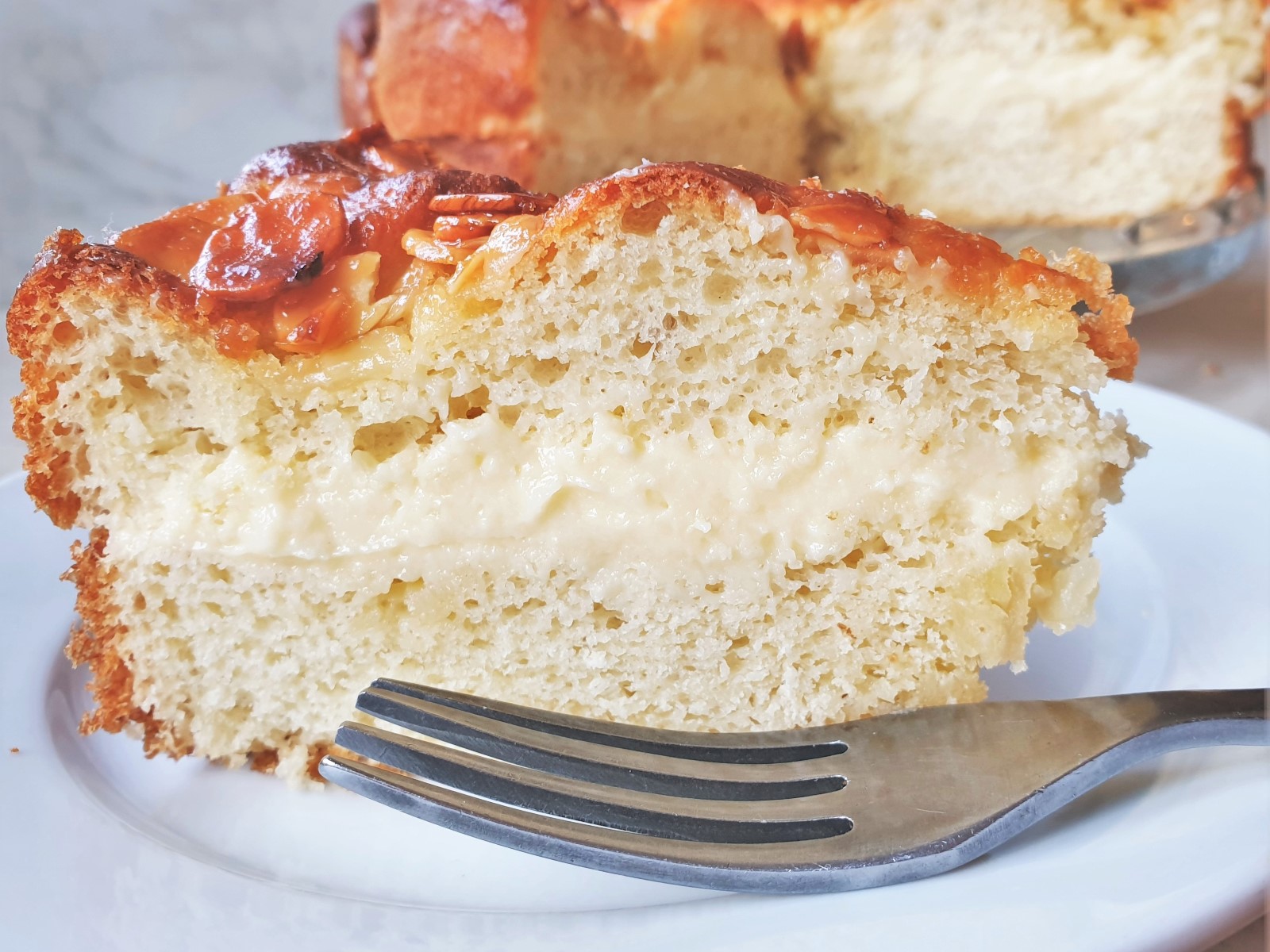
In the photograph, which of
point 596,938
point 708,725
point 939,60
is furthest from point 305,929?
point 939,60

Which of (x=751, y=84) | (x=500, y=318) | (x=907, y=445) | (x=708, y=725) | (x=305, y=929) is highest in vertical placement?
(x=751, y=84)

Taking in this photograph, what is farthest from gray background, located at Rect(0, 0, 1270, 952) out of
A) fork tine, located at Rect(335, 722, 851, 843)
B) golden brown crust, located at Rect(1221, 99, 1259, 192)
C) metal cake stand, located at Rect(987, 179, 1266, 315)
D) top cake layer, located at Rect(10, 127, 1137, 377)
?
fork tine, located at Rect(335, 722, 851, 843)

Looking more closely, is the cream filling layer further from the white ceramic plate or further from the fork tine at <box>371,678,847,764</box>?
the white ceramic plate

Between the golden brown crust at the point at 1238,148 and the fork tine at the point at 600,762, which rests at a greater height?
the golden brown crust at the point at 1238,148

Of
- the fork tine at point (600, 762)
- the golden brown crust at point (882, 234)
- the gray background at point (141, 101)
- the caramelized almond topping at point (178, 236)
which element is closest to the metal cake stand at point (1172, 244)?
the gray background at point (141, 101)

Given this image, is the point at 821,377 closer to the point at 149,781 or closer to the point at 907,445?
the point at 907,445

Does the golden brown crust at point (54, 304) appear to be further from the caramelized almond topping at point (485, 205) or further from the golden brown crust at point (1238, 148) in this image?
the golden brown crust at point (1238, 148)

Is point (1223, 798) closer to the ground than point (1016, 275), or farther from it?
closer to the ground
